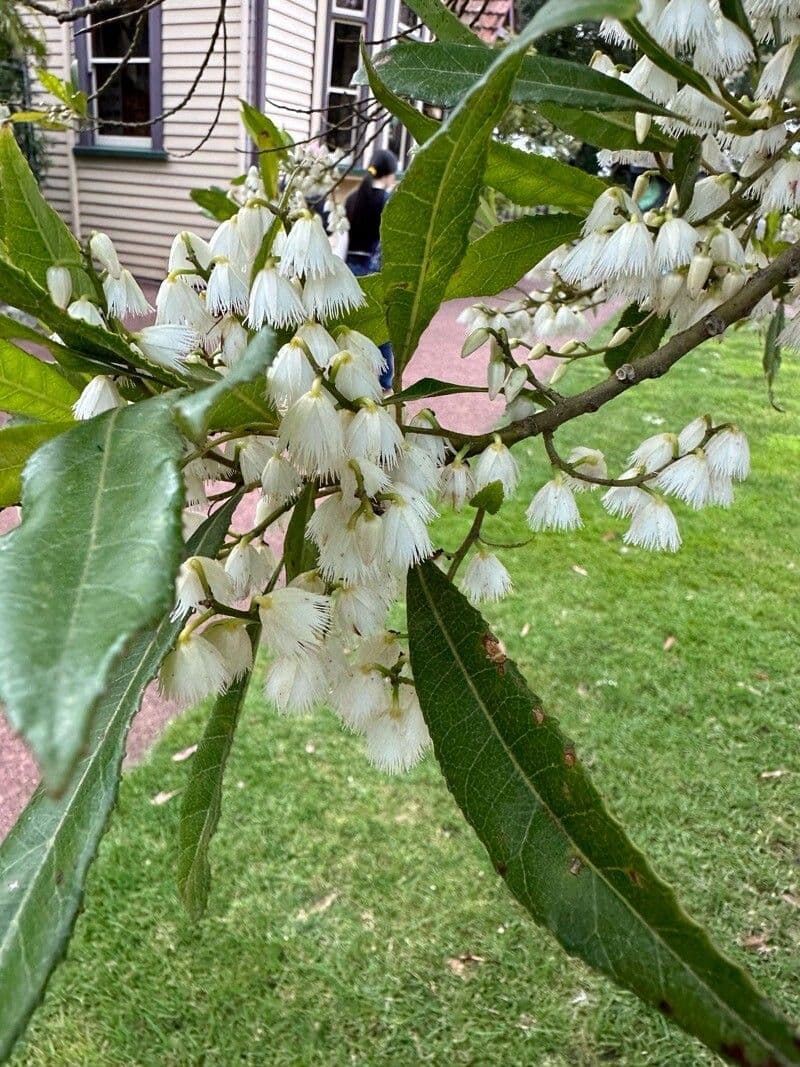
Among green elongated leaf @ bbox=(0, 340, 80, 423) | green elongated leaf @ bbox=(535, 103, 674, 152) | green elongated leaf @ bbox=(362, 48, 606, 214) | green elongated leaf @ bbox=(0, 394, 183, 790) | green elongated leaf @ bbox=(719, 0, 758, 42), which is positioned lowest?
green elongated leaf @ bbox=(0, 340, 80, 423)

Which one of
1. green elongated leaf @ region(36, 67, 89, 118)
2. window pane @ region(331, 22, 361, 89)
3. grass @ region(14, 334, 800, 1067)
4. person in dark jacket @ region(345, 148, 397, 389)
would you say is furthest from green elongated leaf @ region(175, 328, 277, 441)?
window pane @ region(331, 22, 361, 89)

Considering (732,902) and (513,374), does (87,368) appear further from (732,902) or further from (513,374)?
(732,902)

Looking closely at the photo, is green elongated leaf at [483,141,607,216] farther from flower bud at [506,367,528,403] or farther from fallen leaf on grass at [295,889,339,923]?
fallen leaf on grass at [295,889,339,923]

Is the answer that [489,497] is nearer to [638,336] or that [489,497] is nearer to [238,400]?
[238,400]

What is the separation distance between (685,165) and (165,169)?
274 inches

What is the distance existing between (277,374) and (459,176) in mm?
160

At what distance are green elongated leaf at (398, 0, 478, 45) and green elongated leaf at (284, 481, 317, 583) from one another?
411 millimetres

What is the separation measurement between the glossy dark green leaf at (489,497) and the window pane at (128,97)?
653 centimetres

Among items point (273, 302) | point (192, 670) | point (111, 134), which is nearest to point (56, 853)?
point (192, 670)

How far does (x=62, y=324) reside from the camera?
0.49m

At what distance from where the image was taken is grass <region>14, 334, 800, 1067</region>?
1.87 metres

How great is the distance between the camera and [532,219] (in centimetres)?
77

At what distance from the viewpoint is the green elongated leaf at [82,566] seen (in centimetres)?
28

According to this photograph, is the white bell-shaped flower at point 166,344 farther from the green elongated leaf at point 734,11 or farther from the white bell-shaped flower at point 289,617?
the green elongated leaf at point 734,11
